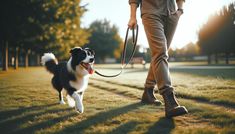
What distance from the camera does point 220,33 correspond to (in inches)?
1831

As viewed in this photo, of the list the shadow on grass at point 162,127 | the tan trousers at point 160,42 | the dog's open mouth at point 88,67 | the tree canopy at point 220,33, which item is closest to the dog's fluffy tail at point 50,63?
the dog's open mouth at point 88,67

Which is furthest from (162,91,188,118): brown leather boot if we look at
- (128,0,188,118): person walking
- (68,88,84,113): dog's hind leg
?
(68,88,84,113): dog's hind leg

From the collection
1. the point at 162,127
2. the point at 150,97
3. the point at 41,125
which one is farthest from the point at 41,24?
the point at 162,127

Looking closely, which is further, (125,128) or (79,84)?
(79,84)

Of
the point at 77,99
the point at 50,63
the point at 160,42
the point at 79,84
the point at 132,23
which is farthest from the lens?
the point at 50,63

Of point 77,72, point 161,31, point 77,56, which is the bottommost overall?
point 77,72

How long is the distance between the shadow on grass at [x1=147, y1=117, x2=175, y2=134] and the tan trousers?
52 cm

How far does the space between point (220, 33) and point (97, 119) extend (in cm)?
4477

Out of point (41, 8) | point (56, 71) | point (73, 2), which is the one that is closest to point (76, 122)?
point (56, 71)

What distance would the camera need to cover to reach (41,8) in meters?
24.3

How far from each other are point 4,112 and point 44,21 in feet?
65.9

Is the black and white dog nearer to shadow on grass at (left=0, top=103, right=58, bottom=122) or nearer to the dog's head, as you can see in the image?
the dog's head

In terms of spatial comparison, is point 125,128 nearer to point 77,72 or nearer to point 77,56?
point 77,72

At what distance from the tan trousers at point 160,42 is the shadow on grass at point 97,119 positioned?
907 millimetres
